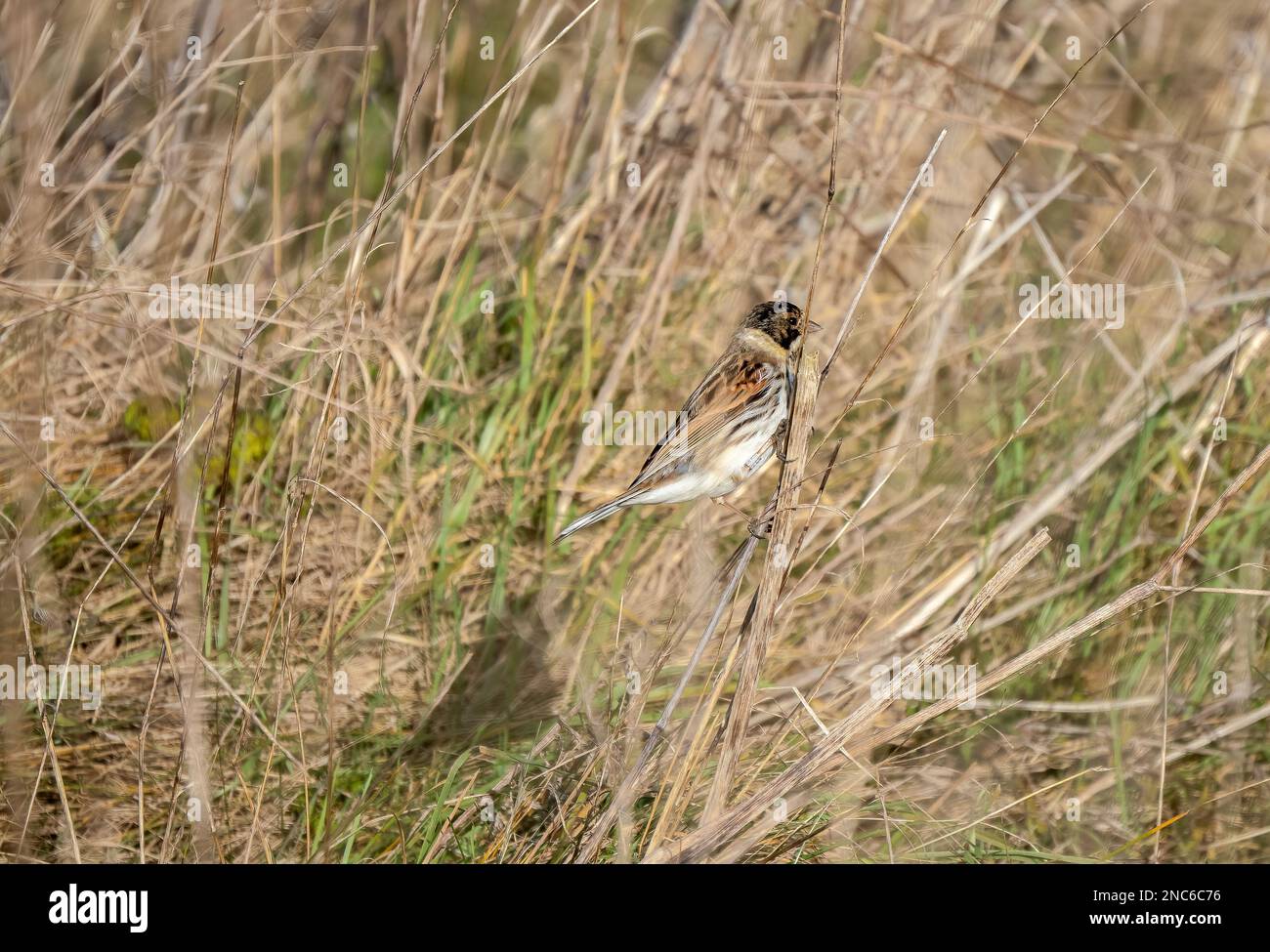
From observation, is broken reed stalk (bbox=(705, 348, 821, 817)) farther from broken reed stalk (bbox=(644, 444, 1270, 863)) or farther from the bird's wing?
the bird's wing

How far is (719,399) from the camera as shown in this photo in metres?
3.56

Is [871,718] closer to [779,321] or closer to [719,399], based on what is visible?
[719,399]

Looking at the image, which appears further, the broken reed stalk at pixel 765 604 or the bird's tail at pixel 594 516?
the bird's tail at pixel 594 516

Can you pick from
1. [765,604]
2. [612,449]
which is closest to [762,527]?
[765,604]

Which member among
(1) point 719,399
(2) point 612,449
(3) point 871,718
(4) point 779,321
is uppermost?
(4) point 779,321

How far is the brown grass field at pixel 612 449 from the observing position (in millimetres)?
2889

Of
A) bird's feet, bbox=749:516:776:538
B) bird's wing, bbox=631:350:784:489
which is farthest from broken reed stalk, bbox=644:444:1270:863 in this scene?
bird's wing, bbox=631:350:784:489

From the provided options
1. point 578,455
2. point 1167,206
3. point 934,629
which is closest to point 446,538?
point 578,455

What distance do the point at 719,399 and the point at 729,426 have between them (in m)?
0.09

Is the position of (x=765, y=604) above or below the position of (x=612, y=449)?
Result: below

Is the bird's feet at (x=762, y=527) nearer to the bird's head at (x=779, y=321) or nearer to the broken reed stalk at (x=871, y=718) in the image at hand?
the broken reed stalk at (x=871, y=718)

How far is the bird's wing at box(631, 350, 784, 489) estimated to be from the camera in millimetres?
3537

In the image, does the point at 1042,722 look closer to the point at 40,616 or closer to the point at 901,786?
the point at 901,786

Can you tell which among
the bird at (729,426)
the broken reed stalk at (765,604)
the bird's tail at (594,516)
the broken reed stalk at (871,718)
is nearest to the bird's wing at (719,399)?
the bird at (729,426)
